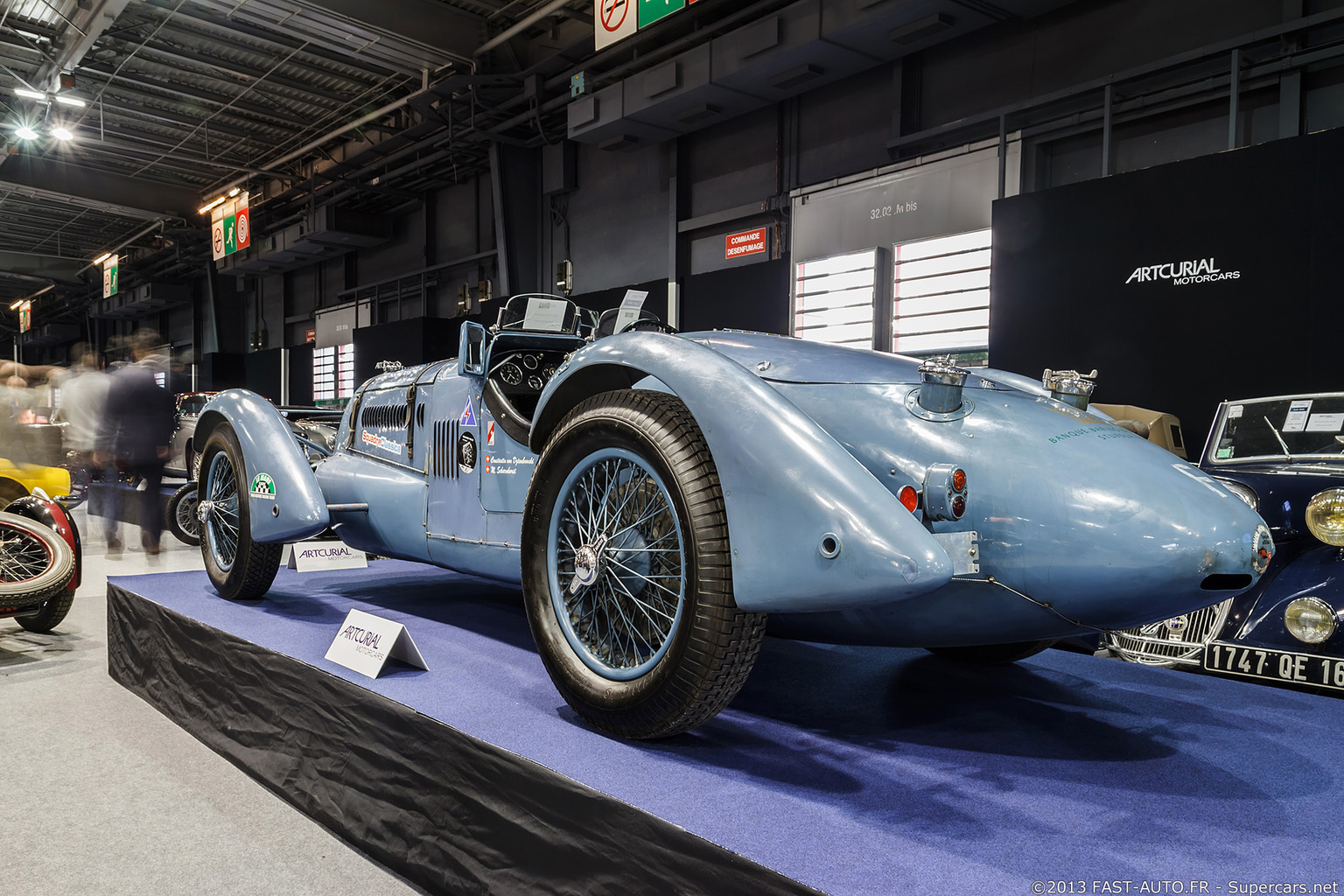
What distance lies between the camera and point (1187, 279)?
5.25 meters

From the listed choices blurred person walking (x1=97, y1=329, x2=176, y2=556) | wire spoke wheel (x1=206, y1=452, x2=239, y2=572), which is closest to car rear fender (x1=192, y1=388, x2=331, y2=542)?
wire spoke wheel (x1=206, y1=452, x2=239, y2=572)

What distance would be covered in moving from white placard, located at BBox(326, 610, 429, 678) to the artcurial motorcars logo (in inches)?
202

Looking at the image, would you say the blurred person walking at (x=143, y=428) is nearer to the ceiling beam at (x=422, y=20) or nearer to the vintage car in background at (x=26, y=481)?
the vintage car in background at (x=26, y=481)

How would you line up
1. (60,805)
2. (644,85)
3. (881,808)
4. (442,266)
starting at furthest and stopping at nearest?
(442,266), (644,85), (60,805), (881,808)

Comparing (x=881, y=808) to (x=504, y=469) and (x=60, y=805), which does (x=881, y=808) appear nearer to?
(x=504, y=469)

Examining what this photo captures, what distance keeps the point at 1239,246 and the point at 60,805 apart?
6176mm

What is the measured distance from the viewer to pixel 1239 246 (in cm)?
500

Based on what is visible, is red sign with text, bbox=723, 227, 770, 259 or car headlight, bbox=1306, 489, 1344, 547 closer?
car headlight, bbox=1306, 489, 1344, 547

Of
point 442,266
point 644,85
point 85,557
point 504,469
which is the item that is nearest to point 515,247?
point 442,266

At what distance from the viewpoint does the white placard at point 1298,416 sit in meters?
3.48

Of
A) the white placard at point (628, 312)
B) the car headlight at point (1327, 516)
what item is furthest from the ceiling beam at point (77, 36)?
the car headlight at point (1327, 516)

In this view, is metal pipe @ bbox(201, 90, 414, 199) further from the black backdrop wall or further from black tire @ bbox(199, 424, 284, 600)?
black tire @ bbox(199, 424, 284, 600)

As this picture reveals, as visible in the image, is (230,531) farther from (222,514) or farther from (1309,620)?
(1309,620)

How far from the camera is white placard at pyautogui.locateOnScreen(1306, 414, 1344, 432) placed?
3.36 m
